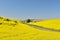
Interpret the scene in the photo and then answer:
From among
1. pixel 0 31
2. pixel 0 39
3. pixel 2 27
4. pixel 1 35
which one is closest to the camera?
pixel 0 39

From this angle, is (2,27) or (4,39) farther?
(2,27)

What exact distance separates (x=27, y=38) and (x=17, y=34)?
1.24m

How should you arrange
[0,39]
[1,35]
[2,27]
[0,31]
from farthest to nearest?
[2,27], [0,31], [1,35], [0,39]

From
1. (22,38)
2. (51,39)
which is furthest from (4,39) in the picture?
(51,39)

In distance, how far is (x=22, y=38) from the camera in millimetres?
12836

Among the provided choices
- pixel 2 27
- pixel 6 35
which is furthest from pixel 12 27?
pixel 6 35

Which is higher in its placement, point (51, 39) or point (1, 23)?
point (1, 23)

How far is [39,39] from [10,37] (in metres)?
2.55

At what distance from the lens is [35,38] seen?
1330cm

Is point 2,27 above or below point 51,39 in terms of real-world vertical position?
above

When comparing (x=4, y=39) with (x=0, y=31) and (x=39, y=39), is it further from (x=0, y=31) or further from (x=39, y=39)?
(x=39, y=39)

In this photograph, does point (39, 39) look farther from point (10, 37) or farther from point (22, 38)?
point (10, 37)

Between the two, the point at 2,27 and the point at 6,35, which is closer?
the point at 6,35

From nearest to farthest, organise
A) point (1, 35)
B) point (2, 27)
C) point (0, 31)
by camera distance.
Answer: point (1, 35) < point (0, 31) < point (2, 27)
